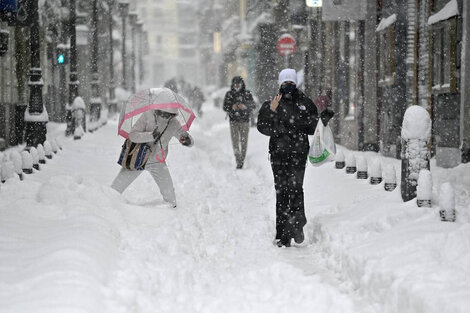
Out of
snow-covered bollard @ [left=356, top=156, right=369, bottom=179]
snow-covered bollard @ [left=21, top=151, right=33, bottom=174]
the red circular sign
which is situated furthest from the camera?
the red circular sign

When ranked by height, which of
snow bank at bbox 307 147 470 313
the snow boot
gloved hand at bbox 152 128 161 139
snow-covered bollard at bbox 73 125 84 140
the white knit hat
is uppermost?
the white knit hat

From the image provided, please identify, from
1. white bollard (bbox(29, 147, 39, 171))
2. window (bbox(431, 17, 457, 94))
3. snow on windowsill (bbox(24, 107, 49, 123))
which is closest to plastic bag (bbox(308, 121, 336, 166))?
white bollard (bbox(29, 147, 39, 171))

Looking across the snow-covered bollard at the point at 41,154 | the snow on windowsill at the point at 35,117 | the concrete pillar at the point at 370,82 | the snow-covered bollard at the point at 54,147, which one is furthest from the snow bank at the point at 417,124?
the concrete pillar at the point at 370,82

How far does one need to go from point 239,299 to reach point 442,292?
1.50m

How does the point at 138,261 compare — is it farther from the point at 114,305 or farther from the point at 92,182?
the point at 92,182

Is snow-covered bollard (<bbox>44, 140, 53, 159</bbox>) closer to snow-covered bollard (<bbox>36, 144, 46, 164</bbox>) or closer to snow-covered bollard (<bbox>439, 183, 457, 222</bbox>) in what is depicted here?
snow-covered bollard (<bbox>36, 144, 46, 164</bbox>)

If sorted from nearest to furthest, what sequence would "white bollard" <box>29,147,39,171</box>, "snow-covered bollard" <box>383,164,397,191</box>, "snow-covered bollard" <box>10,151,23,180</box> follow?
1. "snow-covered bollard" <box>383,164,397,191</box>
2. "snow-covered bollard" <box>10,151,23,180</box>
3. "white bollard" <box>29,147,39,171</box>

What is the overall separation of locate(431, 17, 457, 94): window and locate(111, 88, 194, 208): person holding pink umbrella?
615 centimetres

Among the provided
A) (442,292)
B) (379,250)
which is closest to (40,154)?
(379,250)

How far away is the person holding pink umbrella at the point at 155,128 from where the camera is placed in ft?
31.4

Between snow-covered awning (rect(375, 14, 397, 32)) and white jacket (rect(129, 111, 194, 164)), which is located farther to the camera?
snow-covered awning (rect(375, 14, 397, 32))

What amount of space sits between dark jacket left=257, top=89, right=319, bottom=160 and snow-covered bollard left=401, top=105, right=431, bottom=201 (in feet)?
3.26

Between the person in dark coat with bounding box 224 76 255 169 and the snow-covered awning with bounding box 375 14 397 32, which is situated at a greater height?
the snow-covered awning with bounding box 375 14 397 32

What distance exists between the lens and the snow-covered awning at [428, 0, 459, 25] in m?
13.9
